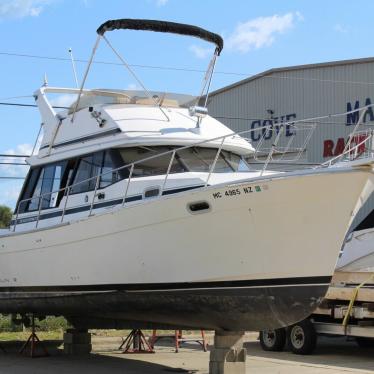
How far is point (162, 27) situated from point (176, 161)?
7.92 ft

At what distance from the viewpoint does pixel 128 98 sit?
12.0 metres

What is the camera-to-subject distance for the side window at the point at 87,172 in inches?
433

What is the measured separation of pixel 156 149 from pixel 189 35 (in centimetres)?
224

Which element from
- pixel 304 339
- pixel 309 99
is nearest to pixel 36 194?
pixel 304 339

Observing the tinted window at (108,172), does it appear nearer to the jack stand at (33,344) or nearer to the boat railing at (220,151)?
the boat railing at (220,151)

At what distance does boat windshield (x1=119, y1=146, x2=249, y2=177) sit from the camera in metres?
10.4

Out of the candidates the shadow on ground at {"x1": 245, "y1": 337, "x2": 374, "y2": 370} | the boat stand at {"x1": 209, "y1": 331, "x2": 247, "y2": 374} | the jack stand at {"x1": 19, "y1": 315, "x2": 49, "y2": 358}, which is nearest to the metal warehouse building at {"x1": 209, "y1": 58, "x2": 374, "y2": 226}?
the shadow on ground at {"x1": 245, "y1": 337, "x2": 374, "y2": 370}

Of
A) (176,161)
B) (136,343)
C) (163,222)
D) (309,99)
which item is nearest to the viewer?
(163,222)

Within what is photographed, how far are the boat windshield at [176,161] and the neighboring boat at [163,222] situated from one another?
0.02 metres

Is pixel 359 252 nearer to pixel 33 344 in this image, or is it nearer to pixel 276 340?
pixel 276 340

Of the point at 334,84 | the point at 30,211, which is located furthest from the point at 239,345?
the point at 334,84

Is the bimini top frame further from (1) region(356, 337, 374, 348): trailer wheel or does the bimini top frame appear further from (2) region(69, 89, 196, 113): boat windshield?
(1) region(356, 337, 374, 348): trailer wheel

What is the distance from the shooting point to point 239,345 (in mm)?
9523

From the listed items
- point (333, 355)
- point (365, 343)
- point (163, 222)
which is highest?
point (163, 222)
